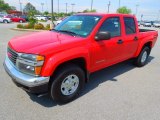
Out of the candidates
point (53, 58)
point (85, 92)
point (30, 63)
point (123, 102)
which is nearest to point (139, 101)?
point (123, 102)

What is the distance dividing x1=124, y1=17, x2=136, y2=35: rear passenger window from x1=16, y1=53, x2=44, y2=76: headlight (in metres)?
3.04

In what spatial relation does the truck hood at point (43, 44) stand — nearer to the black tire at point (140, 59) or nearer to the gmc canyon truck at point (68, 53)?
the gmc canyon truck at point (68, 53)

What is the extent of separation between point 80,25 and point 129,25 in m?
1.77

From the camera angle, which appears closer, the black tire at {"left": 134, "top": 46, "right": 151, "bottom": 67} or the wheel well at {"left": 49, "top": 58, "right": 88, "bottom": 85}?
the wheel well at {"left": 49, "top": 58, "right": 88, "bottom": 85}

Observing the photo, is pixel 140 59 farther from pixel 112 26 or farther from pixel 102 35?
pixel 102 35

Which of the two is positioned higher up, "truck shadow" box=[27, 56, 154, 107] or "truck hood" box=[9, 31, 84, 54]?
"truck hood" box=[9, 31, 84, 54]

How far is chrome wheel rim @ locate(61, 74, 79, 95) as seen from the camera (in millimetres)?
3765

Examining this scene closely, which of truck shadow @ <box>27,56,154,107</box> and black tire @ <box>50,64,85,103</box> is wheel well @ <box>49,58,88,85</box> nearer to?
black tire @ <box>50,64,85,103</box>

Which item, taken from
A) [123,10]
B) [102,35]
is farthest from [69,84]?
[123,10]

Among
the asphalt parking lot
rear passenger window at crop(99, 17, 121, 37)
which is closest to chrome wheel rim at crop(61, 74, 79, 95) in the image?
the asphalt parking lot

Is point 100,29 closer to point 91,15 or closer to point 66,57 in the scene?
point 91,15

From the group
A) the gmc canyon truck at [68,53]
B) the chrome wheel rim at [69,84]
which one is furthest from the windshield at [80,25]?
the chrome wheel rim at [69,84]

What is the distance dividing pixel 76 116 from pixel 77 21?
2.50 meters

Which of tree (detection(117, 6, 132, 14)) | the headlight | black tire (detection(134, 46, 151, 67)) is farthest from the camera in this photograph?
tree (detection(117, 6, 132, 14))
